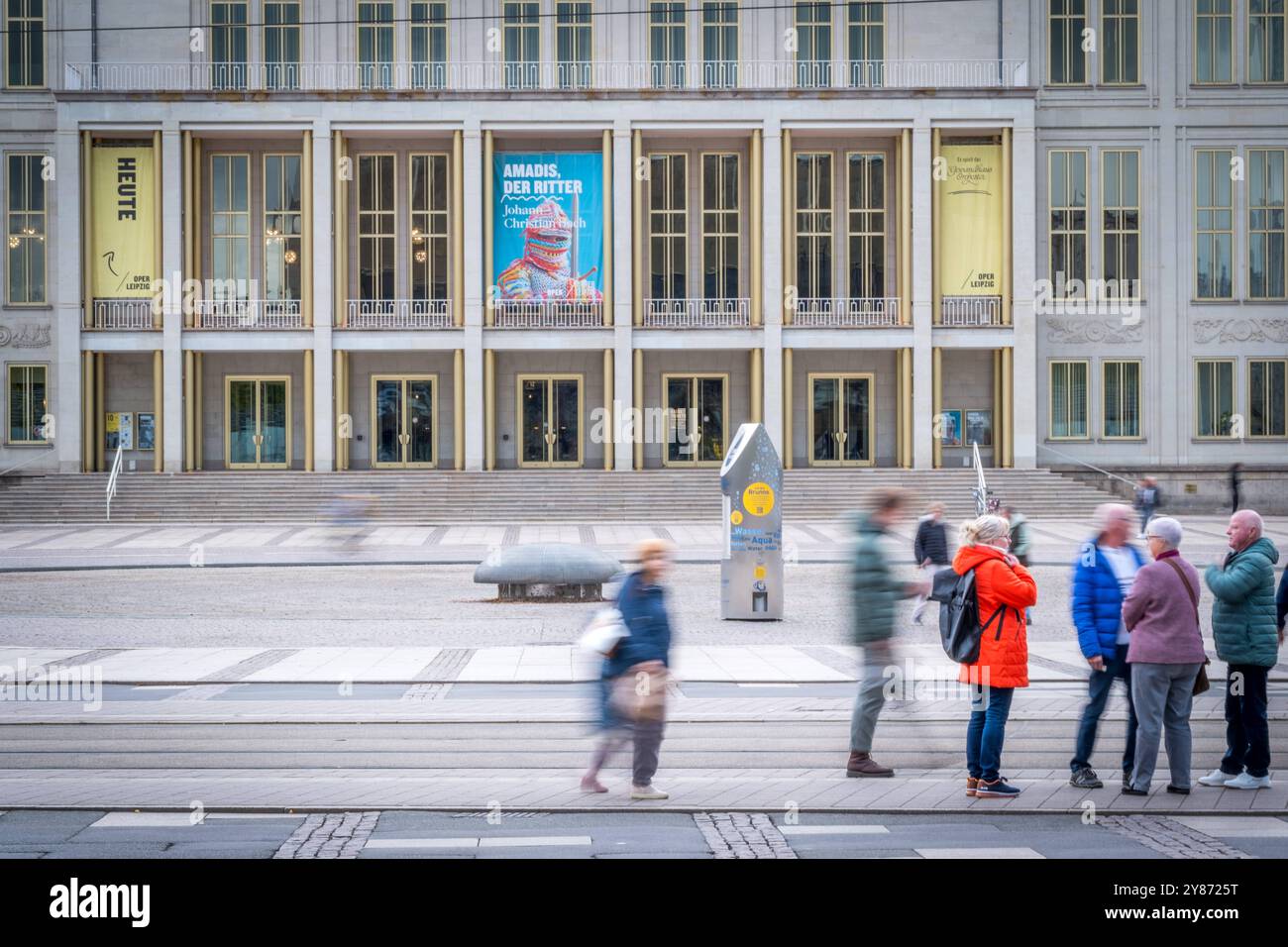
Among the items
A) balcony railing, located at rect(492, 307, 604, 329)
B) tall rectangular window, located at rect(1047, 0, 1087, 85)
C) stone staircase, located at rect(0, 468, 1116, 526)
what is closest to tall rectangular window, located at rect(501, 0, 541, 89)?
→ balcony railing, located at rect(492, 307, 604, 329)

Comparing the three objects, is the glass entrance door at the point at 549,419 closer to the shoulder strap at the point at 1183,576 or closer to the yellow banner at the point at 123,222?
the yellow banner at the point at 123,222

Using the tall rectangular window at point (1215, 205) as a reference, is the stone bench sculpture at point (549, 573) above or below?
below

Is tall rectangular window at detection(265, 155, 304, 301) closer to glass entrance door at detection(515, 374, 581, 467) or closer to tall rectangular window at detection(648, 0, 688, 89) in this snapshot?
glass entrance door at detection(515, 374, 581, 467)

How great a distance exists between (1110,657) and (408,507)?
107 feet

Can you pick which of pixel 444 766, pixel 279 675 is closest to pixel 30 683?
pixel 279 675

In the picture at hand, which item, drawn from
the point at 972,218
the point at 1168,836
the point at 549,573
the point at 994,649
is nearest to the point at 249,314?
the point at 972,218

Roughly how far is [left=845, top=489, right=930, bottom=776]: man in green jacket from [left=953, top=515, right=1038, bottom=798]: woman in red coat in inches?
30.9

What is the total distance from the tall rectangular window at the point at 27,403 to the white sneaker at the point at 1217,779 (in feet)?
143

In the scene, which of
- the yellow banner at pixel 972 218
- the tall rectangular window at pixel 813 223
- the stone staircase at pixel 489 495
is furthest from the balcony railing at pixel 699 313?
the yellow banner at pixel 972 218

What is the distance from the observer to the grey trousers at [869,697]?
9.10 metres

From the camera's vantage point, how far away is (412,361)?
1868 inches

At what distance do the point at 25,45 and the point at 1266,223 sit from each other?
42.4 meters

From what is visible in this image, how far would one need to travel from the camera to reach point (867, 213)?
154ft

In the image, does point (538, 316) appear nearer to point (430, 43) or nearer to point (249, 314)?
point (249, 314)
